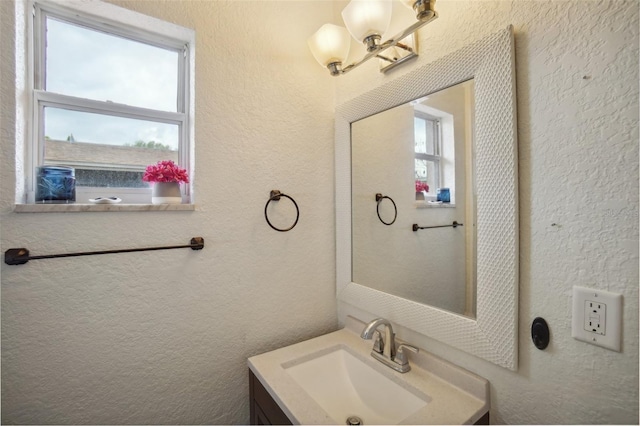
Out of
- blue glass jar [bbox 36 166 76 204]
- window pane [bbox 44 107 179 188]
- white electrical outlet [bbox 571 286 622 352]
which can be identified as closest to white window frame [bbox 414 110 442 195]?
white electrical outlet [bbox 571 286 622 352]

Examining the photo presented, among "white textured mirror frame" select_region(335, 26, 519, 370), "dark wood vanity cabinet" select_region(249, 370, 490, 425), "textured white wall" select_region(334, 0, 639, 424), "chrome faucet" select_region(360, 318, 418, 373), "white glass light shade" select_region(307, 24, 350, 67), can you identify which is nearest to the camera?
"textured white wall" select_region(334, 0, 639, 424)

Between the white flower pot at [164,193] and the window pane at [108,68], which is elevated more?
the window pane at [108,68]

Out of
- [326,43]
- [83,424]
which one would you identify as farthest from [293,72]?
[83,424]

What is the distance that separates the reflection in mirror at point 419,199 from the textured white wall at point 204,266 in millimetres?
209

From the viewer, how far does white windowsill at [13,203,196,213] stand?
809 millimetres

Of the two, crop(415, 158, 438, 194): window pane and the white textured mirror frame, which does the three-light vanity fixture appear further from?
crop(415, 158, 438, 194): window pane

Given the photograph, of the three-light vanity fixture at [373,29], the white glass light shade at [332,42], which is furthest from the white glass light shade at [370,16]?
the white glass light shade at [332,42]

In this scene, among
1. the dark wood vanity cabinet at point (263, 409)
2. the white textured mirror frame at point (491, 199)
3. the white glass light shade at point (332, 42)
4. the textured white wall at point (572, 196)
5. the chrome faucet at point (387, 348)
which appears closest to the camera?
the textured white wall at point (572, 196)

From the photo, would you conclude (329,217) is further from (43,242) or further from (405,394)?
(43,242)

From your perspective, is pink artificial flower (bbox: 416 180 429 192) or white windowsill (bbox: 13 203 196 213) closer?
white windowsill (bbox: 13 203 196 213)

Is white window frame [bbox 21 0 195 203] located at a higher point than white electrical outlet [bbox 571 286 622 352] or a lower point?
higher

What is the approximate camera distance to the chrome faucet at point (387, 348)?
37.7 inches

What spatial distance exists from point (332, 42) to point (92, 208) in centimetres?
106

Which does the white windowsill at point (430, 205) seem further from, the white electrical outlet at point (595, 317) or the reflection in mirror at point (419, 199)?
the white electrical outlet at point (595, 317)
